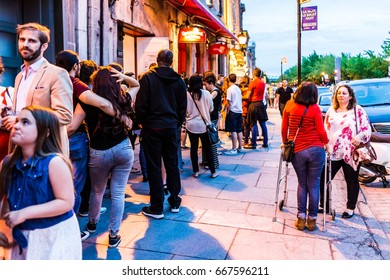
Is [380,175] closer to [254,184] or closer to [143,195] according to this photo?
[254,184]

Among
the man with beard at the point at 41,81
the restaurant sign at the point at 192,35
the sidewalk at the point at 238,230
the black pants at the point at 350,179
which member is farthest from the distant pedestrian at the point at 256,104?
the man with beard at the point at 41,81

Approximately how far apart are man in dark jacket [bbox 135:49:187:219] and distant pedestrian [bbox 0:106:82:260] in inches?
106

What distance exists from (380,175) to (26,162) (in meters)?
6.30

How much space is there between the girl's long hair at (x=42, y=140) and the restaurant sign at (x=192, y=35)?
12531 millimetres

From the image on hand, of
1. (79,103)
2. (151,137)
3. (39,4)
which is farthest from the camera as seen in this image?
(39,4)

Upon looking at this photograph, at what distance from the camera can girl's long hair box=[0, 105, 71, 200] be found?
91.8 inches

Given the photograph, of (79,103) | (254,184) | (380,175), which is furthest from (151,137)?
(380,175)

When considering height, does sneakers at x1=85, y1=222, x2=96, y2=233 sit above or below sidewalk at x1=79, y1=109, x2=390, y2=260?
above

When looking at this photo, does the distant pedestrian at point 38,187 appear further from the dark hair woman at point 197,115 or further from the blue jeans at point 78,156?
the dark hair woman at point 197,115

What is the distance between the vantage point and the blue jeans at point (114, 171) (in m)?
4.05

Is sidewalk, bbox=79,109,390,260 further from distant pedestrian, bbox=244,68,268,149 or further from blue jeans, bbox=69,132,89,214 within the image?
distant pedestrian, bbox=244,68,268,149

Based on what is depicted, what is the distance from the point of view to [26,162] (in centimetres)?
235

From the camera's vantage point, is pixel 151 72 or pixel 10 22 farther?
pixel 10 22

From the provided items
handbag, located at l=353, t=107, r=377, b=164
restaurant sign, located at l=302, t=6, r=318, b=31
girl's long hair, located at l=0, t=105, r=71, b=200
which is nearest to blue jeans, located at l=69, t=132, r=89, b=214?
girl's long hair, located at l=0, t=105, r=71, b=200
